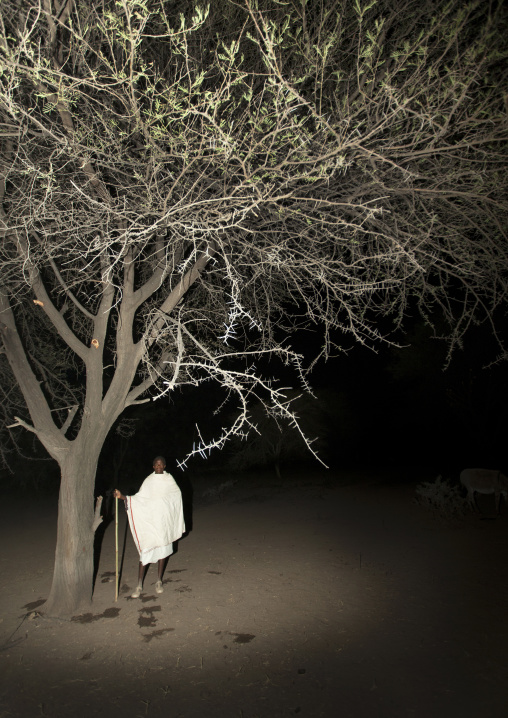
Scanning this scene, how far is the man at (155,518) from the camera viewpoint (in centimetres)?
651

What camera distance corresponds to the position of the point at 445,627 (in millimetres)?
5320

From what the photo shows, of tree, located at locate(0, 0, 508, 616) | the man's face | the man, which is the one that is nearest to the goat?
tree, located at locate(0, 0, 508, 616)

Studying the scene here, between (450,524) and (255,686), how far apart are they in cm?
676

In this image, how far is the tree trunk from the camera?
19.9 ft

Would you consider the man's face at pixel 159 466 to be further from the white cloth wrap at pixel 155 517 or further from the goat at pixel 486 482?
the goat at pixel 486 482

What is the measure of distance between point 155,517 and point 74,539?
1018 millimetres

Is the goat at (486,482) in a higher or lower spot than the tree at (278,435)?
lower

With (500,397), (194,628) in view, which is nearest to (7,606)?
(194,628)

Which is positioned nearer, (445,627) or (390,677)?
(390,677)

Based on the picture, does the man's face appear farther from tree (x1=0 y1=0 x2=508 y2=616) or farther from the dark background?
the dark background

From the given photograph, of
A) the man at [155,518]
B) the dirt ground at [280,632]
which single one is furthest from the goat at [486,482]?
the man at [155,518]

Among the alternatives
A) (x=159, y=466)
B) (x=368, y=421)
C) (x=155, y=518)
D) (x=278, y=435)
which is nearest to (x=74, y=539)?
(x=155, y=518)

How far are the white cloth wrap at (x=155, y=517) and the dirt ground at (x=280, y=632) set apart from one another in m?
0.62

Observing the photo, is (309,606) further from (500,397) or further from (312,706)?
(500,397)
